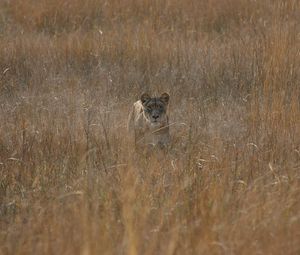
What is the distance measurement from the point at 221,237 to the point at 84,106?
4507 mm

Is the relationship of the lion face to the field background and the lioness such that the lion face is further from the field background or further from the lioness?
the field background

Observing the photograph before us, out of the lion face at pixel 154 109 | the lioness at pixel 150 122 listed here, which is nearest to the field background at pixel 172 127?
the lioness at pixel 150 122

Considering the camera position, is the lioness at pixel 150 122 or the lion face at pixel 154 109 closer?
the lioness at pixel 150 122

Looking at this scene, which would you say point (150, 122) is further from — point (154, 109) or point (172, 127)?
point (172, 127)

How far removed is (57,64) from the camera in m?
10.5

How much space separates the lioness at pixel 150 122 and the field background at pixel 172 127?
159 mm

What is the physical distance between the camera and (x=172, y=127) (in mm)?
8375

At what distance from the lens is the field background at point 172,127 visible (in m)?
4.64

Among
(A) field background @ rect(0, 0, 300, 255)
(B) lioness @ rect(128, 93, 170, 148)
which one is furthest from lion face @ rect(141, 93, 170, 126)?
(A) field background @ rect(0, 0, 300, 255)

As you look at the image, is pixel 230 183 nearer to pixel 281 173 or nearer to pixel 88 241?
pixel 281 173

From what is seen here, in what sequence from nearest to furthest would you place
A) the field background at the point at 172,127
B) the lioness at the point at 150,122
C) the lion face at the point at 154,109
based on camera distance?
the field background at the point at 172,127 → the lioness at the point at 150,122 → the lion face at the point at 154,109

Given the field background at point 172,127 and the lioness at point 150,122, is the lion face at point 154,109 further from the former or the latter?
the field background at point 172,127

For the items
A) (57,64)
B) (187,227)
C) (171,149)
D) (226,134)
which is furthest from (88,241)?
(57,64)

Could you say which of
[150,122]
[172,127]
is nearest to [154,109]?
[150,122]
